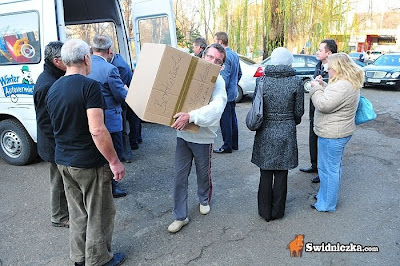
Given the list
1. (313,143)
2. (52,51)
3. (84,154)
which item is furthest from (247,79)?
(84,154)

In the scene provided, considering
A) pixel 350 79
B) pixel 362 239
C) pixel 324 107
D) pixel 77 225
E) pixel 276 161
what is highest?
pixel 350 79

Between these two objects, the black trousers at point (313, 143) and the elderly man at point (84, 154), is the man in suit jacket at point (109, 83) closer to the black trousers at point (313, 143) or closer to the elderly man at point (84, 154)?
the elderly man at point (84, 154)

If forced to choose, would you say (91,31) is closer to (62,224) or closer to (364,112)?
(62,224)

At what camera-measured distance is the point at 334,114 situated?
321 centimetres

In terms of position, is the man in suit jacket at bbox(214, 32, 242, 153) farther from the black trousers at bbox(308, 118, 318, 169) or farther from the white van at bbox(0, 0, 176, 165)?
the white van at bbox(0, 0, 176, 165)

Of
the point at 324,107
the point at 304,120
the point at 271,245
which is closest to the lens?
the point at 271,245

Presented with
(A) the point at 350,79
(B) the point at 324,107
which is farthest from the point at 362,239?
(A) the point at 350,79

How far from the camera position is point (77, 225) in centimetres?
249

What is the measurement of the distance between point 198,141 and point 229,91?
236 centimetres

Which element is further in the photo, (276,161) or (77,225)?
(276,161)

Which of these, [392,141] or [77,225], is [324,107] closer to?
[77,225]

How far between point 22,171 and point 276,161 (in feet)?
12.2

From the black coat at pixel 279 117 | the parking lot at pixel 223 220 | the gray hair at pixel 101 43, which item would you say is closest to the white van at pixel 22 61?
the parking lot at pixel 223 220

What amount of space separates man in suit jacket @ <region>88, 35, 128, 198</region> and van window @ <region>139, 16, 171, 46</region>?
2.45m
